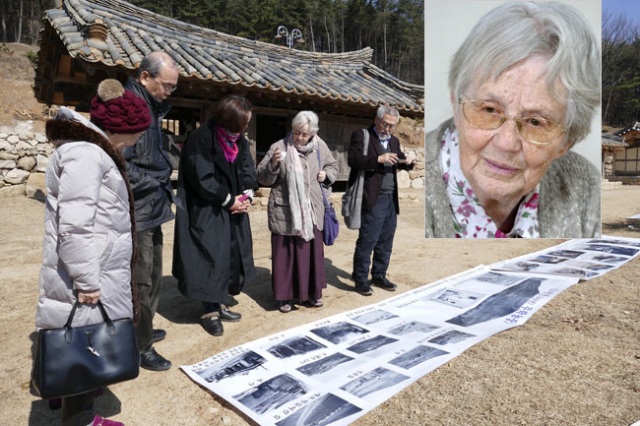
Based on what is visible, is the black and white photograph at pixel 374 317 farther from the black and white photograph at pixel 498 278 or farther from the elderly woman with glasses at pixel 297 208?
the black and white photograph at pixel 498 278

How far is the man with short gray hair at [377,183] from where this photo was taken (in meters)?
3.16

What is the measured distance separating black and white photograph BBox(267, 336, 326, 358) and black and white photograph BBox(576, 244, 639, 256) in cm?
371

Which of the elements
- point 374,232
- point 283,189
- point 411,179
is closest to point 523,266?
point 374,232

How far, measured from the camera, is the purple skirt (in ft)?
9.46

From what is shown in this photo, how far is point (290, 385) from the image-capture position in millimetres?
1849

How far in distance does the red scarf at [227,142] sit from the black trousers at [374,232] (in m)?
1.20

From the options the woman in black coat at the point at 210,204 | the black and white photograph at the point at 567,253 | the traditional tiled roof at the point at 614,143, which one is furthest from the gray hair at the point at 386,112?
the traditional tiled roof at the point at 614,143

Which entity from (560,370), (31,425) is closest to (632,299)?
(560,370)

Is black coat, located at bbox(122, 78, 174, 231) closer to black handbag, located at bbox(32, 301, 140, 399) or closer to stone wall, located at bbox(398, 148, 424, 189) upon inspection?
black handbag, located at bbox(32, 301, 140, 399)

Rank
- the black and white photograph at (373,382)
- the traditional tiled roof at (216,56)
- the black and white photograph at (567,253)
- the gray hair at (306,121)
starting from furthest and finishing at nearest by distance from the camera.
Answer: the traditional tiled roof at (216,56), the black and white photograph at (567,253), the gray hair at (306,121), the black and white photograph at (373,382)

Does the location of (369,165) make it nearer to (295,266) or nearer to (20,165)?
(295,266)

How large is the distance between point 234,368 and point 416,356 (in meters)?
0.92

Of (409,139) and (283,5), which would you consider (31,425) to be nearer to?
(409,139)

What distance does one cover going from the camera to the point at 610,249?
14.9 feet
